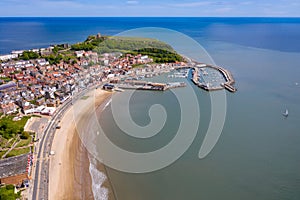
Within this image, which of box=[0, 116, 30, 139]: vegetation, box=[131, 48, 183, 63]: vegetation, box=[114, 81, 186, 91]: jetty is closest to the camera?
box=[0, 116, 30, 139]: vegetation

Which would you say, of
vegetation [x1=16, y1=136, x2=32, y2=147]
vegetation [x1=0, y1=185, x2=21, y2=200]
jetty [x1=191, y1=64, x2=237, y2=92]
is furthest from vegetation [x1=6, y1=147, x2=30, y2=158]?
jetty [x1=191, y1=64, x2=237, y2=92]

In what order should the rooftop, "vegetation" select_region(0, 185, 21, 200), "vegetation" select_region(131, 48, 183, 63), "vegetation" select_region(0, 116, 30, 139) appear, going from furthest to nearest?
"vegetation" select_region(131, 48, 183, 63) < "vegetation" select_region(0, 116, 30, 139) < the rooftop < "vegetation" select_region(0, 185, 21, 200)

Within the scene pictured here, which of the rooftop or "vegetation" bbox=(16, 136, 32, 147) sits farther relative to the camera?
"vegetation" bbox=(16, 136, 32, 147)

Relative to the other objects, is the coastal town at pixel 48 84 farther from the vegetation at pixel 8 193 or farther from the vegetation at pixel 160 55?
the vegetation at pixel 160 55

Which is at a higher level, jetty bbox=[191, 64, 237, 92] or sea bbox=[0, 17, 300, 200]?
jetty bbox=[191, 64, 237, 92]

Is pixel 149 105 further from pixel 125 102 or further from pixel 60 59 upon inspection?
pixel 60 59

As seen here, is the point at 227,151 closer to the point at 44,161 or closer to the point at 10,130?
the point at 44,161

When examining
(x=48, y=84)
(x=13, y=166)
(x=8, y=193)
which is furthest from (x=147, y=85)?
(x=8, y=193)

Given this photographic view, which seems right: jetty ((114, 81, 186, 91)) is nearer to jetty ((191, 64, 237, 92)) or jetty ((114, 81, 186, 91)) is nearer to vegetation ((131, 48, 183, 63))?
jetty ((191, 64, 237, 92))
